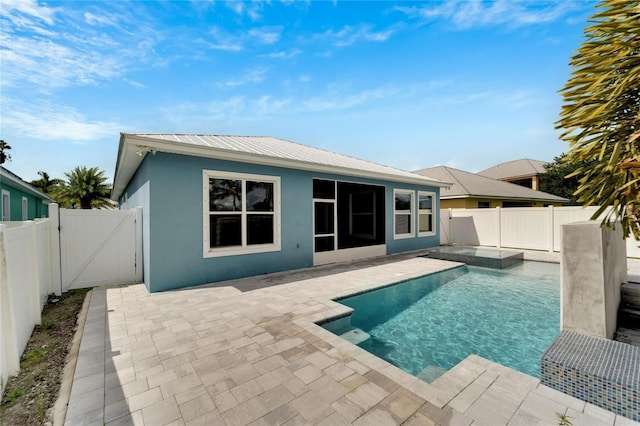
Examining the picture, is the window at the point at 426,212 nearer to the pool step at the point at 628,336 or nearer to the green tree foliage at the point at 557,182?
the pool step at the point at 628,336

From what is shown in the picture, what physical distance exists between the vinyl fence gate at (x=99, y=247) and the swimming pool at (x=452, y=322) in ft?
18.6

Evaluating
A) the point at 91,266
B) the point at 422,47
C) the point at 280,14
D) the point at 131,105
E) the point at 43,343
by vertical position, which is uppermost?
the point at 280,14

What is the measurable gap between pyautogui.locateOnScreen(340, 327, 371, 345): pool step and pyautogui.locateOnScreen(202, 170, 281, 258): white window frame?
3699 mm

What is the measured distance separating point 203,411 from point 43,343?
3260 mm

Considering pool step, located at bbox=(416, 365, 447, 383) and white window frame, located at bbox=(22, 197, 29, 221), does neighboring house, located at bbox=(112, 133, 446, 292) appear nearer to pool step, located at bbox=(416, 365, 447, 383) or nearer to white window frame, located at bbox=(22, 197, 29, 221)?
pool step, located at bbox=(416, 365, 447, 383)

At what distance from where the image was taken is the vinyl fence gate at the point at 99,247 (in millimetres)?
6277

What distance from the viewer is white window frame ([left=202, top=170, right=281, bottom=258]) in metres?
6.39

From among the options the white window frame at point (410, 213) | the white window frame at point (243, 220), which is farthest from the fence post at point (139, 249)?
the white window frame at point (410, 213)

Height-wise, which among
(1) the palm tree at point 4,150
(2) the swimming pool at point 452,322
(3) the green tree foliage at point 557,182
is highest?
(1) the palm tree at point 4,150

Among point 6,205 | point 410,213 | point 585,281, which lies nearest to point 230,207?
point 585,281

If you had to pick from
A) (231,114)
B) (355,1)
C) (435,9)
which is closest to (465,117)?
(435,9)

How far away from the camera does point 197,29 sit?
22.9 ft

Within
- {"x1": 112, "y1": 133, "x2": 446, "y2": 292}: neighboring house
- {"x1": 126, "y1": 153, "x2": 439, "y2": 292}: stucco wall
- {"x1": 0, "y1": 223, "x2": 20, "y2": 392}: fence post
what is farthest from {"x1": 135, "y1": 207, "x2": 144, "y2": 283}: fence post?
{"x1": 0, "y1": 223, "x2": 20, "y2": 392}: fence post

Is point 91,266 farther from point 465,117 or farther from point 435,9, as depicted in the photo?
point 465,117
